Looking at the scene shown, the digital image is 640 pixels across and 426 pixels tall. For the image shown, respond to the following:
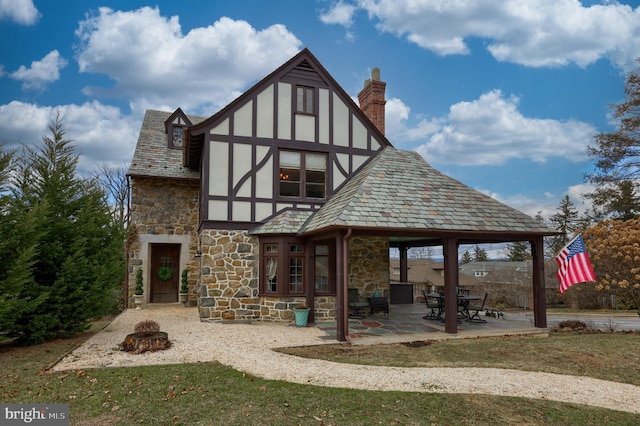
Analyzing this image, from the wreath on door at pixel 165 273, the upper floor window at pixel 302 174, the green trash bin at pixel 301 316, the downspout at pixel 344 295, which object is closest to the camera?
the downspout at pixel 344 295

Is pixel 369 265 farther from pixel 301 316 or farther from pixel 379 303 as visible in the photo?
pixel 301 316

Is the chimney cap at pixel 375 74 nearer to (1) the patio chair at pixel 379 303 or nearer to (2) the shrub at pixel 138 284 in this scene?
(1) the patio chair at pixel 379 303

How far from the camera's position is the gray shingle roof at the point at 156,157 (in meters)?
14.8

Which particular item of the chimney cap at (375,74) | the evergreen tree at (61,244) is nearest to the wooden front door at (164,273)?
the evergreen tree at (61,244)

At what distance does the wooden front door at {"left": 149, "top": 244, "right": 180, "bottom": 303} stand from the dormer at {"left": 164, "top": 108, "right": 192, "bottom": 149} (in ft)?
14.8

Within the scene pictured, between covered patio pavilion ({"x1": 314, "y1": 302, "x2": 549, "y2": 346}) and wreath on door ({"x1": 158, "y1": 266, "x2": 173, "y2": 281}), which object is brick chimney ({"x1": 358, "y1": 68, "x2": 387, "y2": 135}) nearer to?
covered patio pavilion ({"x1": 314, "y1": 302, "x2": 549, "y2": 346})

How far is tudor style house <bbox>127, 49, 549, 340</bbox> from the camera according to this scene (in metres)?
10.9

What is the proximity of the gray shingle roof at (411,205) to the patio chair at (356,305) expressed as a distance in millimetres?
2920

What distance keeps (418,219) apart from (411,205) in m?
0.72

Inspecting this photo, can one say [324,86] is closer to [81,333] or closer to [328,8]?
[328,8]

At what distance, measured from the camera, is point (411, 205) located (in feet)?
35.1

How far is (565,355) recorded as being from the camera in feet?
26.2

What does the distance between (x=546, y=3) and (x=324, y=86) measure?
7.89 metres

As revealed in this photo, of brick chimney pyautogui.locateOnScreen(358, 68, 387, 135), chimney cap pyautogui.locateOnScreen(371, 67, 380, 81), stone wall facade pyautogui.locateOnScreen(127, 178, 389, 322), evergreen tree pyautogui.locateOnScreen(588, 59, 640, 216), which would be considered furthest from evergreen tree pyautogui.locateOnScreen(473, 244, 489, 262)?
stone wall facade pyautogui.locateOnScreen(127, 178, 389, 322)
